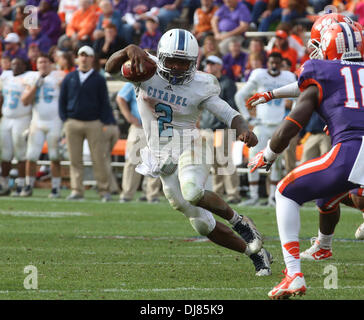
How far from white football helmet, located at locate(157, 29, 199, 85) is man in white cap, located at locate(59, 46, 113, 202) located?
6339mm

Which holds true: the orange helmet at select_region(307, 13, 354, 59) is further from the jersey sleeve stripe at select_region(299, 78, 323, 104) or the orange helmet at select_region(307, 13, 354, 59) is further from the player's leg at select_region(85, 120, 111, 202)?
the player's leg at select_region(85, 120, 111, 202)

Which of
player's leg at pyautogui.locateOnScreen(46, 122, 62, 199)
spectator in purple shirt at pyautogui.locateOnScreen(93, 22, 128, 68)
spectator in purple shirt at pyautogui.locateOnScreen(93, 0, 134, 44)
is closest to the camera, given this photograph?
player's leg at pyautogui.locateOnScreen(46, 122, 62, 199)

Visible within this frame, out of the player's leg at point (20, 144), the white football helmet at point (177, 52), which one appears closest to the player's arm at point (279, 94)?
the white football helmet at point (177, 52)

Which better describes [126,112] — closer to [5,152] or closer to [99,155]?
[99,155]

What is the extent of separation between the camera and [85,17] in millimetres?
17266

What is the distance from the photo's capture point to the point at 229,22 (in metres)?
15.5

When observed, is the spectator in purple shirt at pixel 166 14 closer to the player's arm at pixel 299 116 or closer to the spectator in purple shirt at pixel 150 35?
the spectator in purple shirt at pixel 150 35

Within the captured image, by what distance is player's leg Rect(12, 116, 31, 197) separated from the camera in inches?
521

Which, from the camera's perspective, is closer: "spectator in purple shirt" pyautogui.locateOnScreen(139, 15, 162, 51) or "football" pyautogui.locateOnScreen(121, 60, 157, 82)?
"football" pyautogui.locateOnScreen(121, 60, 157, 82)

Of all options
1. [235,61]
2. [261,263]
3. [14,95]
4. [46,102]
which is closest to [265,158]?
[261,263]

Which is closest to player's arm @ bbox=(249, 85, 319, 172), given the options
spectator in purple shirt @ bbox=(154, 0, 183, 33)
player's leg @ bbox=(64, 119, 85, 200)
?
player's leg @ bbox=(64, 119, 85, 200)

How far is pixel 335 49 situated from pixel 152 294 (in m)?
1.76
